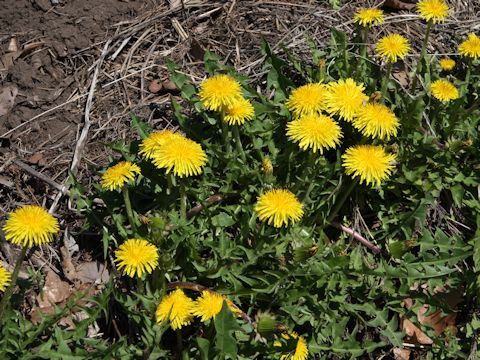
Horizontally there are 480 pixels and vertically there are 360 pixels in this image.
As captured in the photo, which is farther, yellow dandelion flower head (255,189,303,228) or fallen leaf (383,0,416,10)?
fallen leaf (383,0,416,10)

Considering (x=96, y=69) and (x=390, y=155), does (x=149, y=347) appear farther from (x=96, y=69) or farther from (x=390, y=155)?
(x=96, y=69)

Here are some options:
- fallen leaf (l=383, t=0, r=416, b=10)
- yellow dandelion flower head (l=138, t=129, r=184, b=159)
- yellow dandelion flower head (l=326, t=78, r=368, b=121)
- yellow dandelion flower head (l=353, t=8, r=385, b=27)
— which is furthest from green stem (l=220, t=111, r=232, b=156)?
fallen leaf (l=383, t=0, r=416, b=10)

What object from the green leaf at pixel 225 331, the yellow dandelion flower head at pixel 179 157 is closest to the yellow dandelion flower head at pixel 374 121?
the yellow dandelion flower head at pixel 179 157

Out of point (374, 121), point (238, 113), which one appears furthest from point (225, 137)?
point (374, 121)

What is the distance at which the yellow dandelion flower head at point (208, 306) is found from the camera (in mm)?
2578

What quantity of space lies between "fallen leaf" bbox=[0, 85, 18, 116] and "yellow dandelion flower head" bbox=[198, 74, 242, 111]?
1415 millimetres

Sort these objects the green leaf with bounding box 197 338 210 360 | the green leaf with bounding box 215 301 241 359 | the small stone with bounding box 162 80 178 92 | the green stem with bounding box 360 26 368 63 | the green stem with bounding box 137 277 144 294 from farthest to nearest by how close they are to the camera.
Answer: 1. the small stone with bounding box 162 80 178 92
2. the green stem with bounding box 360 26 368 63
3. the green stem with bounding box 137 277 144 294
4. the green leaf with bounding box 197 338 210 360
5. the green leaf with bounding box 215 301 241 359

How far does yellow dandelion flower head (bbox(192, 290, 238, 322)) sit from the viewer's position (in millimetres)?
2578

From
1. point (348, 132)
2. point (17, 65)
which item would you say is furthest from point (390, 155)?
point (17, 65)

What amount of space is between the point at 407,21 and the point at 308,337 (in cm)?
244

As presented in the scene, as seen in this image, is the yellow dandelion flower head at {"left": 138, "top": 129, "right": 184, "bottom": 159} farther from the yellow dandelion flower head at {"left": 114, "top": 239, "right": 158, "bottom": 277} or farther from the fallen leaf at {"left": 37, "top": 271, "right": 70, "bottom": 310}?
the fallen leaf at {"left": 37, "top": 271, "right": 70, "bottom": 310}

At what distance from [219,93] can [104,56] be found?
1301 mm

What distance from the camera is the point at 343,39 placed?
366 centimetres

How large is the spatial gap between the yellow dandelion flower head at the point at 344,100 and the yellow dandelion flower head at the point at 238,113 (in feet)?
1.36
